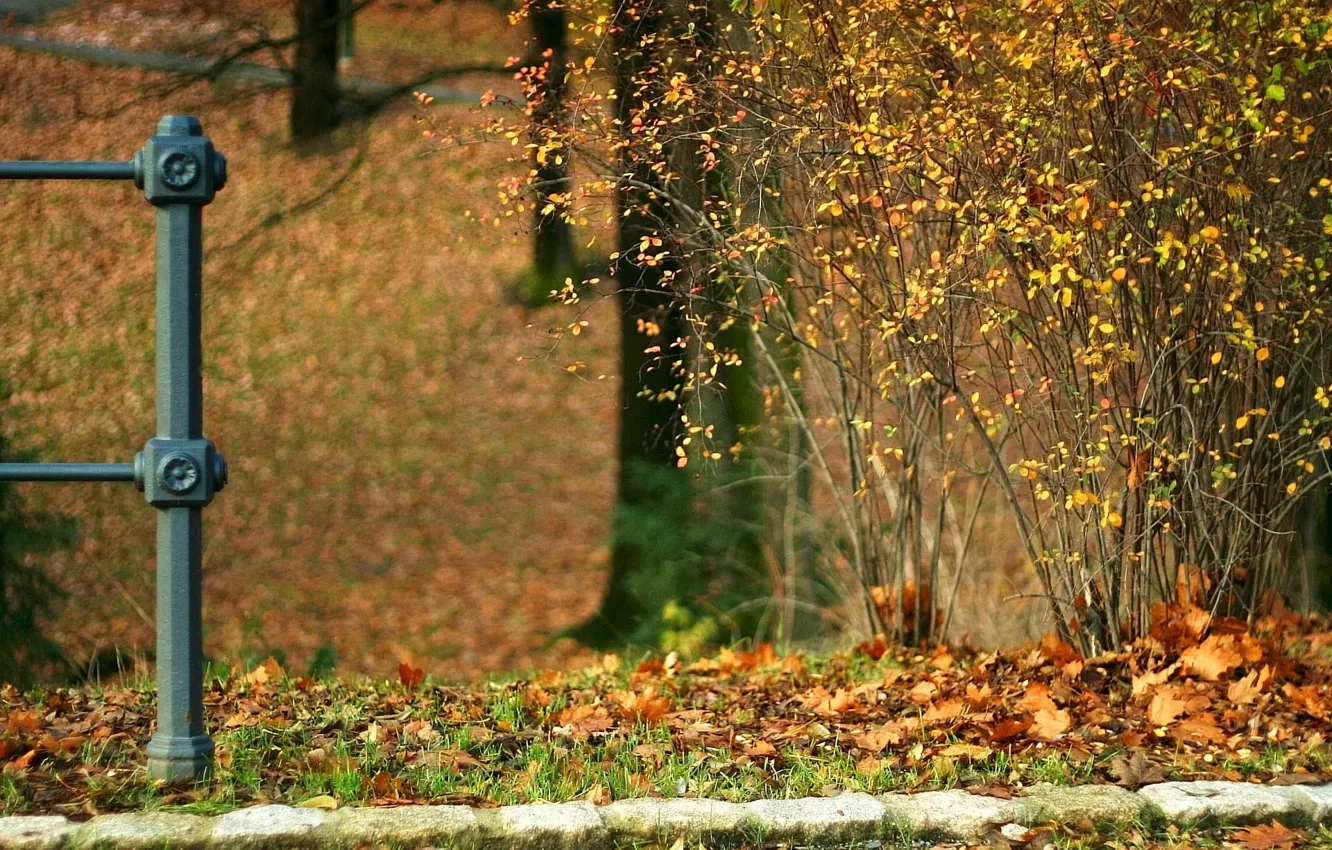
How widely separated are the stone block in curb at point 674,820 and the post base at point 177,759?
43.1 inches

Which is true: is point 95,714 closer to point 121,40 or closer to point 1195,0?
point 1195,0

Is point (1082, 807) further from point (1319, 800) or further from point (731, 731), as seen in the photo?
point (731, 731)

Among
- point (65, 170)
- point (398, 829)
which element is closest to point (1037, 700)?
point (398, 829)

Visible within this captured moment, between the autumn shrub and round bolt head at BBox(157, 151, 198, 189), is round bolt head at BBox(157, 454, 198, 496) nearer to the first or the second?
round bolt head at BBox(157, 151, 198, 189)

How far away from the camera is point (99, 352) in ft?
34.1

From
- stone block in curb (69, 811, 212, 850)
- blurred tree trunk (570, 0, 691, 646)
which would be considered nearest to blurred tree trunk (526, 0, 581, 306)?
blurred tree trunk (570, 0, 691, 646)

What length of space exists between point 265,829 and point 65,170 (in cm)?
177

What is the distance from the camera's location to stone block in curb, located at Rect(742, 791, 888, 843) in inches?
136

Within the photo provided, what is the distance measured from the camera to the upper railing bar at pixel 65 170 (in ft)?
11.6

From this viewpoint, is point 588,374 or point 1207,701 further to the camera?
point 588,374

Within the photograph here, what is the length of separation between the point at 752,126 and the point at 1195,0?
1585 millimetres

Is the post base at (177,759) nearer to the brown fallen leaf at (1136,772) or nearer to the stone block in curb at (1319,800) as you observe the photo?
the brown fallen leaf at (1136,772)

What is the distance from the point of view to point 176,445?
139 inches

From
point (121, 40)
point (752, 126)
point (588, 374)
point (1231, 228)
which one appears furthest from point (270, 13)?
point (1231, 228)
